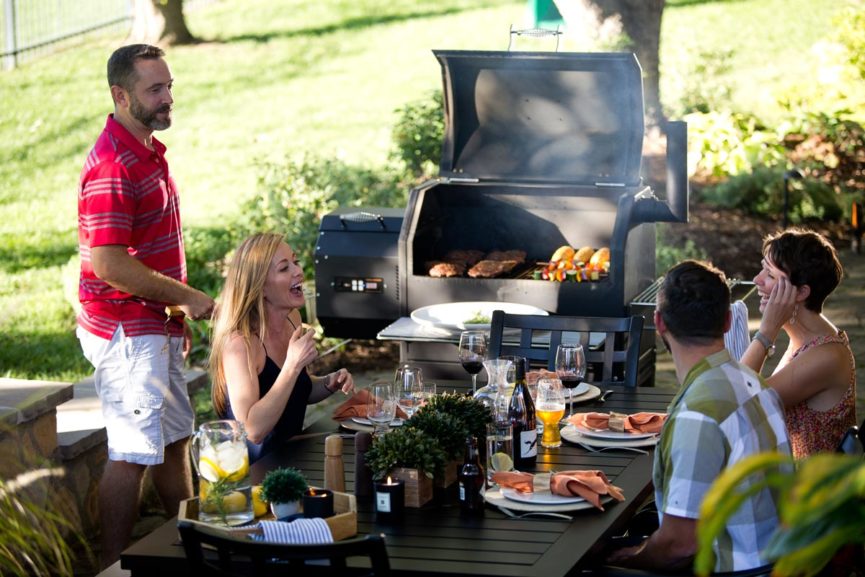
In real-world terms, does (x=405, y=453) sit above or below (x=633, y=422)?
above

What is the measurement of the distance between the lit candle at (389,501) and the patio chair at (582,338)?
159cm

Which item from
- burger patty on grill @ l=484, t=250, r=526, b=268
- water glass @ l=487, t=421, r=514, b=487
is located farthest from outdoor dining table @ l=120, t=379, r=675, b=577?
burger patty on grill @ l=484, t=250, r=526, b=268

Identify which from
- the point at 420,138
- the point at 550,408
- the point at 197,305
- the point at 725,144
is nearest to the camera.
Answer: the point at 550,408

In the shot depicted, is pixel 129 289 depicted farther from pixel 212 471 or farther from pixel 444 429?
pixel 444 429

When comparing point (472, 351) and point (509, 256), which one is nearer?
point (472, 351)

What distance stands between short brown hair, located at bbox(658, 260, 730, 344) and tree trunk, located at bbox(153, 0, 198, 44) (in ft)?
44.0

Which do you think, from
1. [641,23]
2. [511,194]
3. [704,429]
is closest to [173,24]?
[641,23]

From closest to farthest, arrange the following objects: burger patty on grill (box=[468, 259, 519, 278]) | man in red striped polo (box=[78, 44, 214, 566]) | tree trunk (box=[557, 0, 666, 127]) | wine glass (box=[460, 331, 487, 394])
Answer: wine glass (box=[460, 331, 487, 394]) < man in red striped polo (box=[78, 44, 214, 566]) < burger patty on grill (box=[468, 259, 519, 278]) < tree trunk (box=[557, 0, 666, 127])

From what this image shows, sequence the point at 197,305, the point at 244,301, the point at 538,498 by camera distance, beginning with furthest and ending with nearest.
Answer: the point at 197,305 < the point at 244,301 < the point at 538,498

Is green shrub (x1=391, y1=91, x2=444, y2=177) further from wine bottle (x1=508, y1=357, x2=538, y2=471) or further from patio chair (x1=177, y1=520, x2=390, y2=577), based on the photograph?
patio chair (x1=177, y1=520, x2=390, y2=577)

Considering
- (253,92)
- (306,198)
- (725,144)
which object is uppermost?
(253,92)

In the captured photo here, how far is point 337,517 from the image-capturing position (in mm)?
2783

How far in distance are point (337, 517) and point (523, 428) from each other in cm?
83

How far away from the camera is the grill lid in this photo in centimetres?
590
